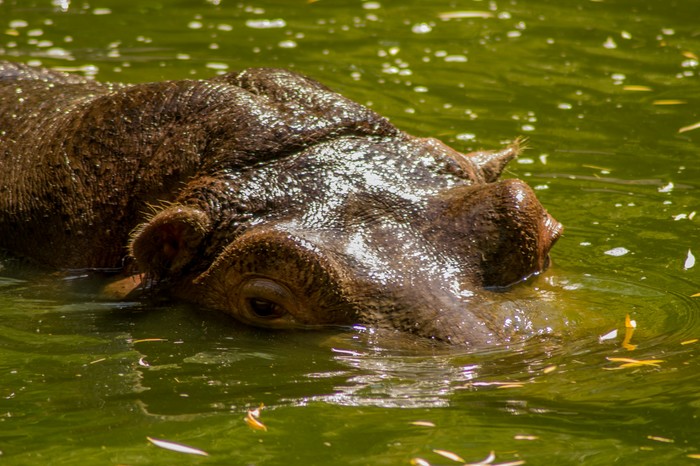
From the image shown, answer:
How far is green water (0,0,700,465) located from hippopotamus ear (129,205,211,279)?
254 millimetres

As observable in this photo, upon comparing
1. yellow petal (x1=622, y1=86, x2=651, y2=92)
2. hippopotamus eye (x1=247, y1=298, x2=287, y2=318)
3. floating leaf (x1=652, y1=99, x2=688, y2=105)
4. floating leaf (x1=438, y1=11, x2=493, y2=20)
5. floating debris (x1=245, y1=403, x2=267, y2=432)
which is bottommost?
floating debris (x1=245, y1=403, x2=267, y2=432)

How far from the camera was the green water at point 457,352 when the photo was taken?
17.4 ft

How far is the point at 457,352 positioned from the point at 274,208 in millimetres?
1380

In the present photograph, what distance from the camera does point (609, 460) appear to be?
507 cm

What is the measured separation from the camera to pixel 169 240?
6.93 m

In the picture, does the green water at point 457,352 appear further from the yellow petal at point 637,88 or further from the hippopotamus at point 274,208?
the hippopotamus at point 274,208

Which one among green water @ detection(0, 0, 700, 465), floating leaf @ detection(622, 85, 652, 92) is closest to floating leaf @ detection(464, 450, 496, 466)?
green water @ detection(0, 0, 700, 465)

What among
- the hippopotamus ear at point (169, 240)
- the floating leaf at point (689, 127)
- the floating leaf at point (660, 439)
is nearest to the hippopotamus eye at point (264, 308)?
the hippopotamus ear at point (169, 240)

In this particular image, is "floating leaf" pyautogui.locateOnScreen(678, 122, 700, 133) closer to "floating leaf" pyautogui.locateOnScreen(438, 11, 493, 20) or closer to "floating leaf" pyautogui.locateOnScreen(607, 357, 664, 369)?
"floating leaf" pyautogui.locateOnScreen(438, 11, 493, 20)

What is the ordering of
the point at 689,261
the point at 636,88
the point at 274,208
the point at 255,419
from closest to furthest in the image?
the point at 255,419
the point at 274,208
the point at 689,261
the point at 636,88

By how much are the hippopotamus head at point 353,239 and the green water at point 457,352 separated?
6.5 inches

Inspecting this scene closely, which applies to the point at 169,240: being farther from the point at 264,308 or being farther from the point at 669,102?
the point at 669,102

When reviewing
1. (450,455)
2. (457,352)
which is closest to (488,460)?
(450,455)

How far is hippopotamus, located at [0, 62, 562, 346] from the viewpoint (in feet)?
20.7
